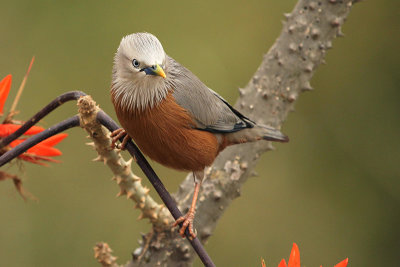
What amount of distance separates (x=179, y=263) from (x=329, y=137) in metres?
1.32

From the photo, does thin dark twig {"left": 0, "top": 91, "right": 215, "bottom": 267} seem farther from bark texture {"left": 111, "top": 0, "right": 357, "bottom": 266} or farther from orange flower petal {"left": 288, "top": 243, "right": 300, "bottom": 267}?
bark texture {"left": 111, "top": 0, "right": 357, "bottom": 266}

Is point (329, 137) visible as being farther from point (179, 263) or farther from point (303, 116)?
point (179, 263)

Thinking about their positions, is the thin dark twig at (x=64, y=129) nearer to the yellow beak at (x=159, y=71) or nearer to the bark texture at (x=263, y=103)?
the yellow beak at (x=159, y=71)

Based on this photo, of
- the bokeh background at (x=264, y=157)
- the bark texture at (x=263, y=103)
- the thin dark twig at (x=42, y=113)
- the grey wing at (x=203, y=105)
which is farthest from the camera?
the bokeh background at (x=264, y=157)

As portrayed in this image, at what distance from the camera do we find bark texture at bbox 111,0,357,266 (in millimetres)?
1471

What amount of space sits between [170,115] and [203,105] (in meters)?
0.13

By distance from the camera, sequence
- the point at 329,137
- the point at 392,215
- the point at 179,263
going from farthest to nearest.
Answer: the point at 329,137 < the point at 392,215 < the point at 179,263

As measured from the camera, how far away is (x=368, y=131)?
258cm

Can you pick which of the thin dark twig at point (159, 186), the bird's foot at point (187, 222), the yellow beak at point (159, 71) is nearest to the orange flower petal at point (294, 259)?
the thin dark twig at point (159, 186)

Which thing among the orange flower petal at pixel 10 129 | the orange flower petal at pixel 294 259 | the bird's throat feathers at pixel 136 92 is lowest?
the orange flower petal at pixel 294 259

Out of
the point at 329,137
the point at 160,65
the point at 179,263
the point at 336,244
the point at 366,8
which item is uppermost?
the point at 366,8

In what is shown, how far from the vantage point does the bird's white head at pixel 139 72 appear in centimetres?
110

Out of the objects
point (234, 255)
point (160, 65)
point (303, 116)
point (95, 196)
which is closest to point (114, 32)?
point (95, 196)

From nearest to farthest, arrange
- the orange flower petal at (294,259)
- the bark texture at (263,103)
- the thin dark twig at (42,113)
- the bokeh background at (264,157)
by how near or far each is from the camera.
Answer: the orange flower petal at (294,259) → the thin dark twig at (42,113) → the bark texture at (263,103) → the bokeh background at (264,157)
